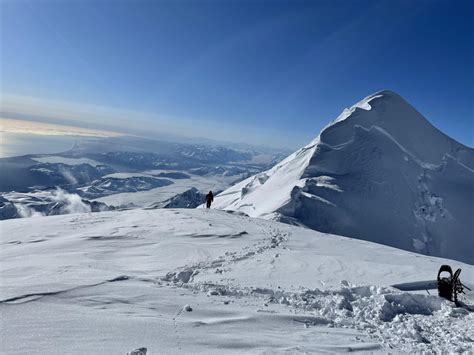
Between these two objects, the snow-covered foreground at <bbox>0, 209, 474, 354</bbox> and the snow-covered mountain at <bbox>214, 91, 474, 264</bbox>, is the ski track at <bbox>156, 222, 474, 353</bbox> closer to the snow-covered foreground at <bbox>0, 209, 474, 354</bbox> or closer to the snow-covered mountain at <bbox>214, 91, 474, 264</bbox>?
the snow-covered foreground at <bbox>0, 209, 474, 354</bbox>

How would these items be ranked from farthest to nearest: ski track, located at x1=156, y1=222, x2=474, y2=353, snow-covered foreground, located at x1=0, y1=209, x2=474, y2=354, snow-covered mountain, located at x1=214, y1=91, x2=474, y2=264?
snow-covered mountain, located at x1=214, y1=91, x2=474, y2=264
ski track, located at x1=156, y1=222, x2=474, y2=353
snow-covered foreground, located at x1=0, y1=209, x2=474, y2=354

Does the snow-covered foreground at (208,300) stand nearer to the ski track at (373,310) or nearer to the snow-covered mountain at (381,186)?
the ski track at (373,310)

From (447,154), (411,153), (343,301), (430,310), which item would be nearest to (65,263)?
(343,301)

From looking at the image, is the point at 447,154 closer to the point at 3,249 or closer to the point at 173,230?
the point at 173,230

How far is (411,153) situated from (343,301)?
86.9 m

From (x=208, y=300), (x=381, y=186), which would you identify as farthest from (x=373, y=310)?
(x=381, y=186)

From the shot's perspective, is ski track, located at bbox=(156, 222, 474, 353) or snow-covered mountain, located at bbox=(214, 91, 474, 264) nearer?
ski track, located at bbox=(156, 222, 474, 353)

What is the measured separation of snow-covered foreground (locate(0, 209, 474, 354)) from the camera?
21.8ft

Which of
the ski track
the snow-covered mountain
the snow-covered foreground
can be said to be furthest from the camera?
the snow-covered mountain

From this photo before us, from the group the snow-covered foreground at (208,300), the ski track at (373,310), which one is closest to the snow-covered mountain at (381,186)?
the snow-covered foreground at (208,300)

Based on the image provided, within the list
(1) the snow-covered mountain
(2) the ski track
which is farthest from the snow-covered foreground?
(1) the snow-covered mountain

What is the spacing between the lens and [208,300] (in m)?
9.16

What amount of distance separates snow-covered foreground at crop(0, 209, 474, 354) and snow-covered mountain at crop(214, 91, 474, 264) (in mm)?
44696

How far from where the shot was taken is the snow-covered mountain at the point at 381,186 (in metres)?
65.3
